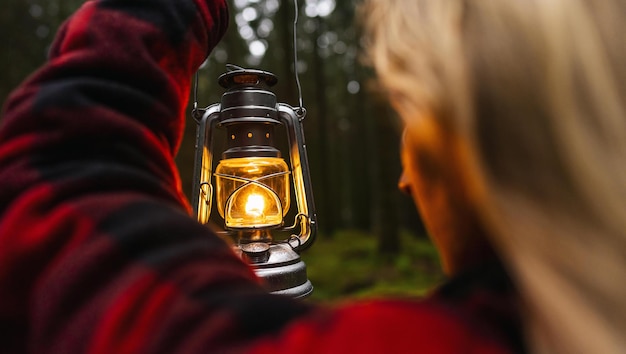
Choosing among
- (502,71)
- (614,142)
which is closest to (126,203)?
(502,71)

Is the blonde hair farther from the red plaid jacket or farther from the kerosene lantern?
the kerosene lantern

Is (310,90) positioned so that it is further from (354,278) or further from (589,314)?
(589,314)

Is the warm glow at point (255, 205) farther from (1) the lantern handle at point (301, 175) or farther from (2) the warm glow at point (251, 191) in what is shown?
(1) the lantern handle at point (301, 175)

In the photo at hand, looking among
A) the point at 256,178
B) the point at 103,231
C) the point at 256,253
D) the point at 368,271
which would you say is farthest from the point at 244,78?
the point at 368,271

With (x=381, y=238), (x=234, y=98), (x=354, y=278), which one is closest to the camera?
(x=234, y=98)

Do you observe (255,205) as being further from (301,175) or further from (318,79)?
(318,79)

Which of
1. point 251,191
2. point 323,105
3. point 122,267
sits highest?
point 122,267

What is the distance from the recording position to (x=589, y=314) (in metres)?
0.53

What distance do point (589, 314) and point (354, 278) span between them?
21.7ft

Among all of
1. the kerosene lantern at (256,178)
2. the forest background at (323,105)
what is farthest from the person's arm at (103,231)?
the forest background at (323,105)

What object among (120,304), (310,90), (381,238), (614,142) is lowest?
(381,238)

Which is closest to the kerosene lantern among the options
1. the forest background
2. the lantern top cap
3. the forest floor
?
the lantern top cap

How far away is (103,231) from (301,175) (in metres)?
0.82

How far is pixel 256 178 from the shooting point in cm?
138
